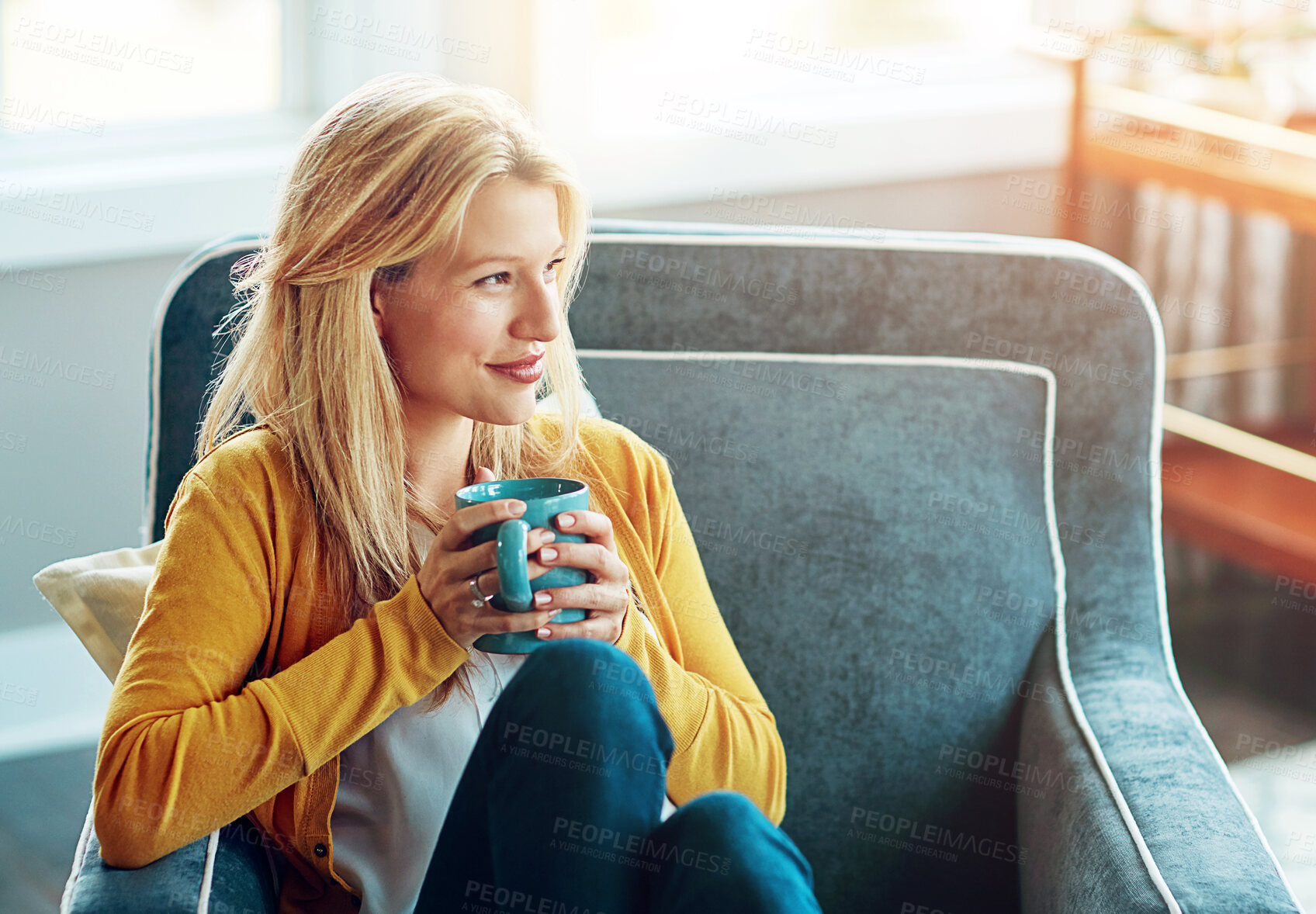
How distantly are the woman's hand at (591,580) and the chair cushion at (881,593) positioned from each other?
328 mm

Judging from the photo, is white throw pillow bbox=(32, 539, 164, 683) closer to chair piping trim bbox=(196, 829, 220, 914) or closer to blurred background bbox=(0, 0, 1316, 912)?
chair piping trim bbox=(196, 829, 220, 914)

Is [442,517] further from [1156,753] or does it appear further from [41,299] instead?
[41,299]

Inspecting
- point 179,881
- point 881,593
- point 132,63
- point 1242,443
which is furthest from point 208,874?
point 1242,443

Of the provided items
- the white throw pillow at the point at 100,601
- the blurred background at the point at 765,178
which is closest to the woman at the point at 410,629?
the white throw pillow at the point at 100,601

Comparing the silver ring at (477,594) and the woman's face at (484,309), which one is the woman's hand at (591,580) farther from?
the woman's face at (484,309)

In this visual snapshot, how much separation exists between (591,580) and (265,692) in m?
0.25

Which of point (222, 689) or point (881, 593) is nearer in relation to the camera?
point (222, 689)

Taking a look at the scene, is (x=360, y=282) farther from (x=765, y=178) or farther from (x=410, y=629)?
(x=765, y=178)

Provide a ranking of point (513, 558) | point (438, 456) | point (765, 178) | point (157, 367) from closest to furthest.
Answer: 1. point (513, 558)
2. point (438, 456)
3. point (157, 367)
4. point (765, 178)

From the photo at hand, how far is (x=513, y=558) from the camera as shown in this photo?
92 cm

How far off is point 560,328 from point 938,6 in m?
2.03

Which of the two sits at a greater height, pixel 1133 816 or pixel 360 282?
pixel 360 282

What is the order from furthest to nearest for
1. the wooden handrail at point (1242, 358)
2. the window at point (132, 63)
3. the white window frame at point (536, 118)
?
the wooden handrail at point (1242, 358)
the window at point (132, 63)
the white window frame at point (536, 118)

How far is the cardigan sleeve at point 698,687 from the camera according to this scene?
3.61ft
